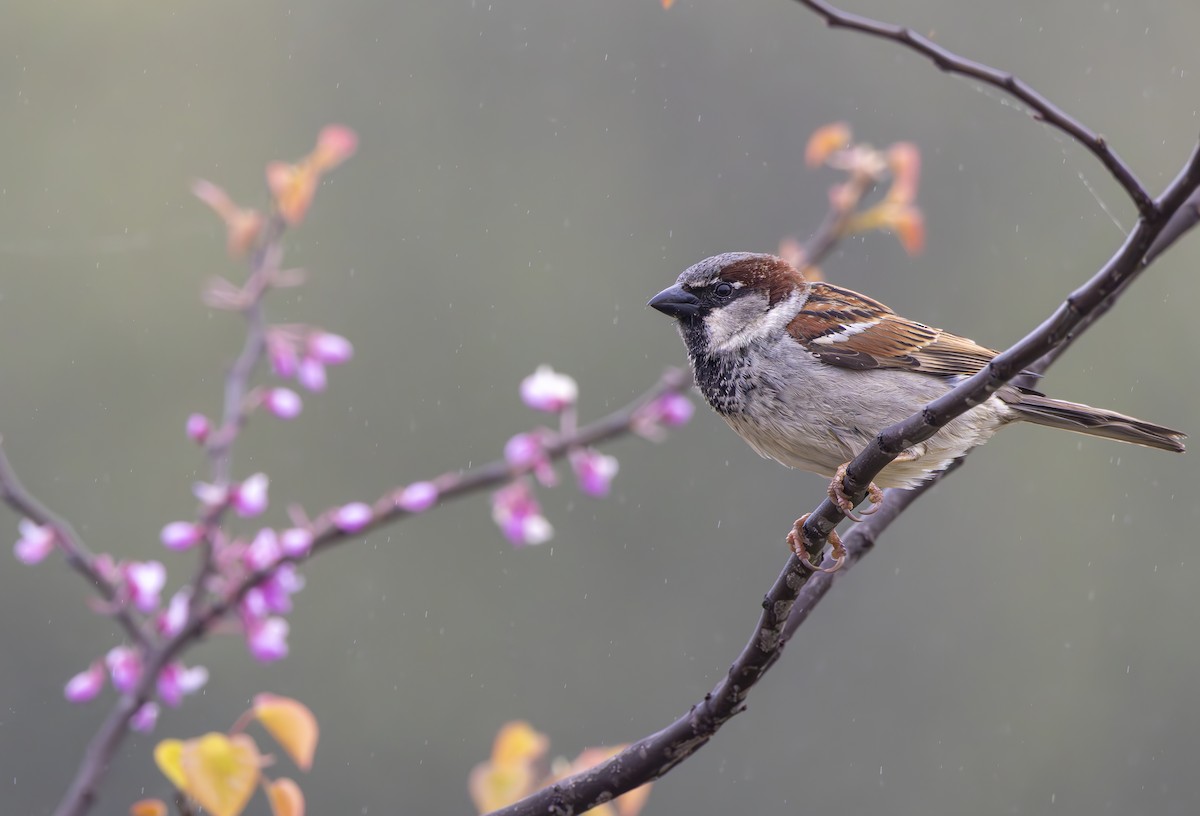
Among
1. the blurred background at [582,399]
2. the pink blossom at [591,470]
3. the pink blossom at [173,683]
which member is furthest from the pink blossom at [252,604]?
the blurred background at [582,399]

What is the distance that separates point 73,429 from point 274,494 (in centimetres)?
159

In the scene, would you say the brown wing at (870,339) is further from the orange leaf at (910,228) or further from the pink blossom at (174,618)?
the pink blossom at (174,618)

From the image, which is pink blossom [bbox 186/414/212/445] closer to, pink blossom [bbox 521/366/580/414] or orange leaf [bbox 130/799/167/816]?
pink blossom [bbox 521/366/580/414]

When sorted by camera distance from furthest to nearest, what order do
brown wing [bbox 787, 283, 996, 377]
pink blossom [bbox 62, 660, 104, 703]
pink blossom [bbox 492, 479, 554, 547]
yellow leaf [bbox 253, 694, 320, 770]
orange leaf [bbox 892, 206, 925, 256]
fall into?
brown wing [bbox 787, 283, 996, 377]
orange leaf [bbox 892, 206, 925, 256]
pink blossom [bbox 492, 479, 554, 547]
pink blossom [bbox 62, 660, 104, 703]
yellow leaf [bbox 253, 694, 320, 770]

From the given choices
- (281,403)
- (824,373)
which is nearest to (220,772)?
(281,403)

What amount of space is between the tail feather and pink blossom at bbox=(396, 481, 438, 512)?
1219 mm

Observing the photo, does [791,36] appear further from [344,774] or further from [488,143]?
[344,774]

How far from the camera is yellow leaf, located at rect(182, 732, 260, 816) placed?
60.7 inches

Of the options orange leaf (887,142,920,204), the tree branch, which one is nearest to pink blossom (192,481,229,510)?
the tree branch

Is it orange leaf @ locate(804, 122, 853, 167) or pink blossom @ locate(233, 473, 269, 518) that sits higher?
orange leaf @ locate(804, 122, 853, 167)

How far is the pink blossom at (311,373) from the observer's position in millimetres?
2352

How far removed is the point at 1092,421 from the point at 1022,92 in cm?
150

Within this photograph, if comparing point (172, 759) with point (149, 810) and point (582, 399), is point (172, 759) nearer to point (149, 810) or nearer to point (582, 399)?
point (149, 810)

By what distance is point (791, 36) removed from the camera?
1490cm
